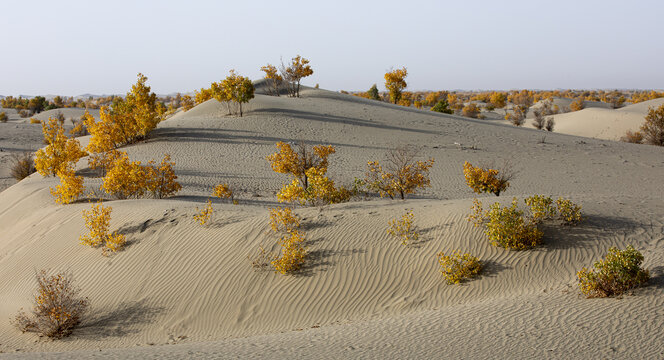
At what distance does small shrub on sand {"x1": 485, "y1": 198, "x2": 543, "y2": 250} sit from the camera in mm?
8344

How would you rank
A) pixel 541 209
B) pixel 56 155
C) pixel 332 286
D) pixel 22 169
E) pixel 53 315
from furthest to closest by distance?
pixel 22 169, pixel 56 155, pixel 541 209, pixel 332 286, pixel 53 315

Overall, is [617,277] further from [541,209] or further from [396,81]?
[396,81]

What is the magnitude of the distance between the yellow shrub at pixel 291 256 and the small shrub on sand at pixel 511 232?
11.1ft

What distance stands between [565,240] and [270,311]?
5.22m

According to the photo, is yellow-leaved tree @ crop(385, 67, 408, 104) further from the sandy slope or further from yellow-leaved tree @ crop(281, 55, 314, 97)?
the sandy slope

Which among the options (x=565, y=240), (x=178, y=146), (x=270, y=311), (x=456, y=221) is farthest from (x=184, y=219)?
(x=178, y=146)

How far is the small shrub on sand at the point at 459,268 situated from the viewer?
788 cm

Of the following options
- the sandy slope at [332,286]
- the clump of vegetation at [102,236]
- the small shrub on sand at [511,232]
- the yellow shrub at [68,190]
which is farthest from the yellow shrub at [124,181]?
the small shrub on sand at [511,232]

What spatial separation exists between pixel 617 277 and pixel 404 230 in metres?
3.72

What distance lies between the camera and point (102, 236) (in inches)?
420

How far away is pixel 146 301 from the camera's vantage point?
8688 millimetres

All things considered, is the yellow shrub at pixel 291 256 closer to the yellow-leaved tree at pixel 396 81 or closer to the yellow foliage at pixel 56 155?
the yellow foliage at pixel 56 155

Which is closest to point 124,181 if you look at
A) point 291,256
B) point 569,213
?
point 291,256

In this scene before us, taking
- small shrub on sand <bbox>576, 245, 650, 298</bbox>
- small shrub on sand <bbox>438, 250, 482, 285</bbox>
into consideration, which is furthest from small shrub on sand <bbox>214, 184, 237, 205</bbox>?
small shrub on sand <bbox>576, 245, 650, 298</bbox>
